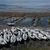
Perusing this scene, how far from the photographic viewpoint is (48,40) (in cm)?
1138

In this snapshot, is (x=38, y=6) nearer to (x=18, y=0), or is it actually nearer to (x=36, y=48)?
(x=18, y=0)

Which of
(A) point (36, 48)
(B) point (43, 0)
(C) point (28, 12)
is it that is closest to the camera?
(A) point (36, 48)

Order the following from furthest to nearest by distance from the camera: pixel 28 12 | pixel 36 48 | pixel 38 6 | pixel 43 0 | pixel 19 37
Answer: pixel 43 0 → pixel 38 6 → pixel 28 12 → pixel 19 37 → pixel 36 48

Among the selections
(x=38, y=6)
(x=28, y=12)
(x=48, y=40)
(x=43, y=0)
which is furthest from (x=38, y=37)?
(x=43, y=0)

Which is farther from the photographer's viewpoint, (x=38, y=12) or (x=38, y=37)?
(x=38, y=12)

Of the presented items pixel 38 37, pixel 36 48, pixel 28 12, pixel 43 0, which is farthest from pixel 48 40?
pixel 43 0

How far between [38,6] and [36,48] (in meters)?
14.5

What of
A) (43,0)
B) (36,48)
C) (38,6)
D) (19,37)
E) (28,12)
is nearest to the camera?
(36,48)

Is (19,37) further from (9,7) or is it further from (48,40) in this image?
(9,7)

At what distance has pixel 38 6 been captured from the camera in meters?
24.6

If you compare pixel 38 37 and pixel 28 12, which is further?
pixel 28 12

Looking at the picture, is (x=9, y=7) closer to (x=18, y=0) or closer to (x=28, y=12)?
(x=28, y=12)

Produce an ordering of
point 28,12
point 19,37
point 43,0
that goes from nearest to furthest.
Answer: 1. point 19,37
2. point 28,12
3. point 43,0

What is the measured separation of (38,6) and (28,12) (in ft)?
8.75
